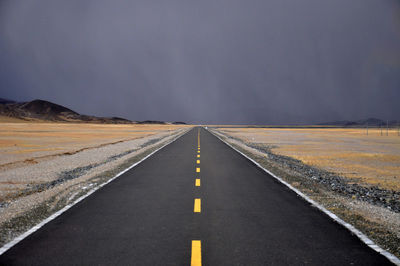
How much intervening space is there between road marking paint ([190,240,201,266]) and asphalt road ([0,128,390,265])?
15 mm

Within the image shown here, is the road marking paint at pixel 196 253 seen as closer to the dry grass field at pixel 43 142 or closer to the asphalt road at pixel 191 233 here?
the asphalt road at pixel 191 233

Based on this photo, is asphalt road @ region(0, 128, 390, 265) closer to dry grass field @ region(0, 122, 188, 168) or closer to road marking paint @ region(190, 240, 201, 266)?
road marking paint @ region(190, 240, 201, 266)

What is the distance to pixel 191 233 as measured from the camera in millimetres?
5137

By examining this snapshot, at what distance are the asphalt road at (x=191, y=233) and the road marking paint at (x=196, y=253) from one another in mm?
15

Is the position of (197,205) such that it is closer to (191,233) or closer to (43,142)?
(191,233)

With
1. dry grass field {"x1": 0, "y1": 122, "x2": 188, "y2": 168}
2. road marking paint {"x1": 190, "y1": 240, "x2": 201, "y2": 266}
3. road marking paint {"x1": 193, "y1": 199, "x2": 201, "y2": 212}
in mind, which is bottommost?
dry grass field {"x1": 0, "y1": 122, "x2": 188, "y2": 168}

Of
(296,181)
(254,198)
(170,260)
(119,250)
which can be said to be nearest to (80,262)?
(119,250)

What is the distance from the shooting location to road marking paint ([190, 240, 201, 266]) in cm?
399

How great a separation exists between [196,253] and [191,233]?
0.86 m

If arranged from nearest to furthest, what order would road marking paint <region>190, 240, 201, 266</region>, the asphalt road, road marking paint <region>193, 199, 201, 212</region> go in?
1. road marking paint <region>190, 240, 201, 266</region>
2. the asphalt road
3. road marking paint <region>193, 199, 201, 212</region>

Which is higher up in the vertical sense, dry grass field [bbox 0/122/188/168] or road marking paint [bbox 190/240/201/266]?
road marking paint [bbox 190/240/201/266]

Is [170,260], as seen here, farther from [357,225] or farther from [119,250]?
[357,225]

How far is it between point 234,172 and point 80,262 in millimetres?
8653

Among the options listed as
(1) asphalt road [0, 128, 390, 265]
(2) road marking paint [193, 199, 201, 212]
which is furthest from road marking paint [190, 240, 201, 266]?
(2) road marking paint [193, 199, 201, 212]
